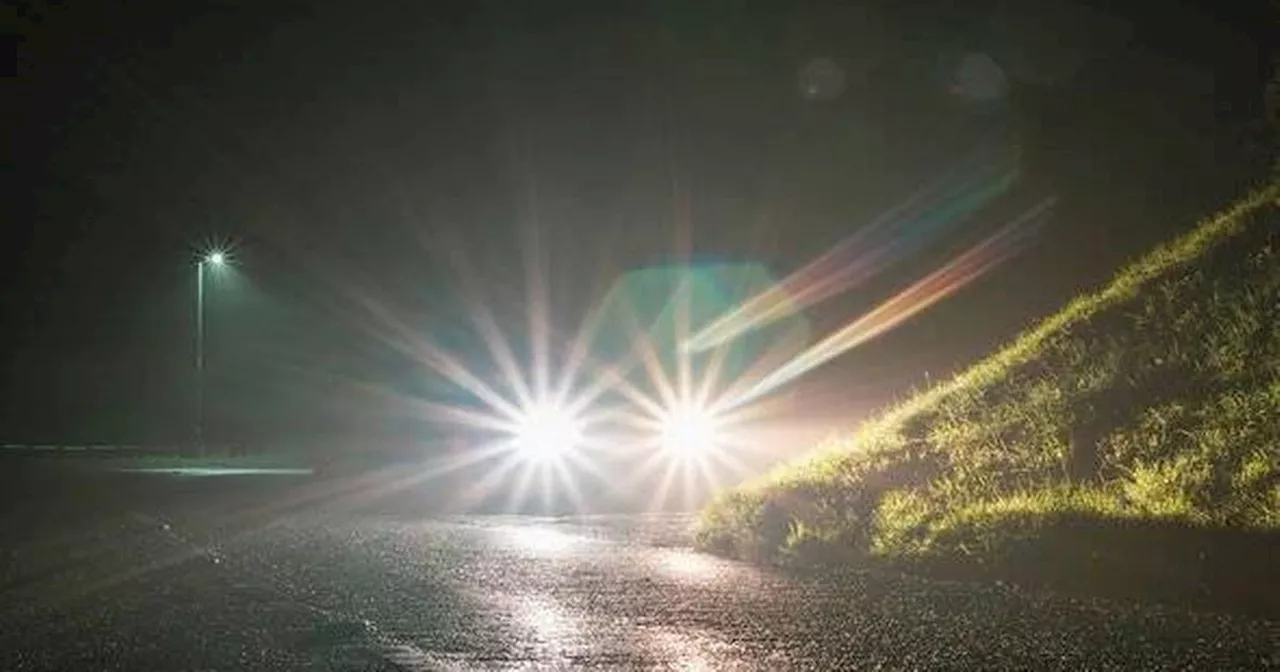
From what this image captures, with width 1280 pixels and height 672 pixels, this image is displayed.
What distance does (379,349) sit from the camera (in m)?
64.9

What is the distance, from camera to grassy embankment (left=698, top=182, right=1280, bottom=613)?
31.2ft

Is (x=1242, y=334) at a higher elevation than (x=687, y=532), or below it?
higher

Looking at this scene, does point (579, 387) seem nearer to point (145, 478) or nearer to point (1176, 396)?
point (145, 478)

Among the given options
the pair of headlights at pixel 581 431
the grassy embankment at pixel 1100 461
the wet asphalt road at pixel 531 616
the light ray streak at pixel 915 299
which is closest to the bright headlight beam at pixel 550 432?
the pair of headlights at pixel 581 431

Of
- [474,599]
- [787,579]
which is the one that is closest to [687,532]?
[787,579]

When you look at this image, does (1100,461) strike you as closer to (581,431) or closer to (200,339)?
(581,431)

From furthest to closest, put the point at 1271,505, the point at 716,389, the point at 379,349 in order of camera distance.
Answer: the point at 379,349 → the point at 716,389 → the point at 1271,505

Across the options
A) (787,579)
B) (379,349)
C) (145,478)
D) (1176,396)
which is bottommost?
(787,579)

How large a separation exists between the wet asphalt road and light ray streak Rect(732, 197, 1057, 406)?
1087 centimetres

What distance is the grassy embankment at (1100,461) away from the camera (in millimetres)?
9523

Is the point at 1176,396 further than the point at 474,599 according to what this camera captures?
Yes

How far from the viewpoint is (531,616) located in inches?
367

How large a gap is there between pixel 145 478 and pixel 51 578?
17485 millimetres

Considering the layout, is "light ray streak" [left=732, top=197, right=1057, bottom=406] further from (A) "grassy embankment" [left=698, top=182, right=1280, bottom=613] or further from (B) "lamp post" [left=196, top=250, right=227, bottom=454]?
(B) "lamp post" [left=196, top=250, right=227, bottom=454]
